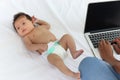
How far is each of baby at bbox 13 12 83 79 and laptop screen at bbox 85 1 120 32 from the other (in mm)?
155

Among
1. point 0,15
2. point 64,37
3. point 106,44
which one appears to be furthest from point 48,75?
point 0,15

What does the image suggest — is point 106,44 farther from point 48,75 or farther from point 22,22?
point 22,22

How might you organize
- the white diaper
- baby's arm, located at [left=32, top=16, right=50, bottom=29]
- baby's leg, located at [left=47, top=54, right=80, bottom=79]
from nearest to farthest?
1. baby's leg, located at [left=47, top=54, right=80, bottom=79]
2. the white diaper
3. baby's arm, located at [left=32, top=16, right=50, bottom=29]

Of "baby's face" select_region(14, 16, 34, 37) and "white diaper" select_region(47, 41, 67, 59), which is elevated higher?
"baby's face" select_region(14, 16, 34, 37)

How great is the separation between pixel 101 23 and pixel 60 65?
1.25ft

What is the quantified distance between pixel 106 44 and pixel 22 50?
430 millimetres

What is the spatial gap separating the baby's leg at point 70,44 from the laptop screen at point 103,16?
0.14 metres

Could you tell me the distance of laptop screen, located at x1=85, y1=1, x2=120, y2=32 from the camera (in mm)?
1176

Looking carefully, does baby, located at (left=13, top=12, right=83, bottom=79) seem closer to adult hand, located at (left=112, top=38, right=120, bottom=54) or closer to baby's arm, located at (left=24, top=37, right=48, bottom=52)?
baby's arm, located at (left=24, top=37, right=48, bottom=52)

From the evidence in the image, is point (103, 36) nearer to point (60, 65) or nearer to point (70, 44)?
point (70, 44)

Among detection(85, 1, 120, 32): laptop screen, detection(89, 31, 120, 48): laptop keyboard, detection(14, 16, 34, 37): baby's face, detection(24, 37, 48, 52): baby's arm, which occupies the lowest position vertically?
detection(89, 31, 120, 48): laptop keyboard

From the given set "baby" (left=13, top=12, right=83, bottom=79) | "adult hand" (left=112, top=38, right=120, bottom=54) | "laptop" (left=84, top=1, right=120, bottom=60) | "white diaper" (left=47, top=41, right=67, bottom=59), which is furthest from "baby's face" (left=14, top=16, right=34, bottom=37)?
"adult hand" (left=112, top=38, right=120, bottom=54)

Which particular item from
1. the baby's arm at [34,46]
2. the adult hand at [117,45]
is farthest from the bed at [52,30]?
the adult hand at [117,45]

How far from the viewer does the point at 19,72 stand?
1.01 meters
